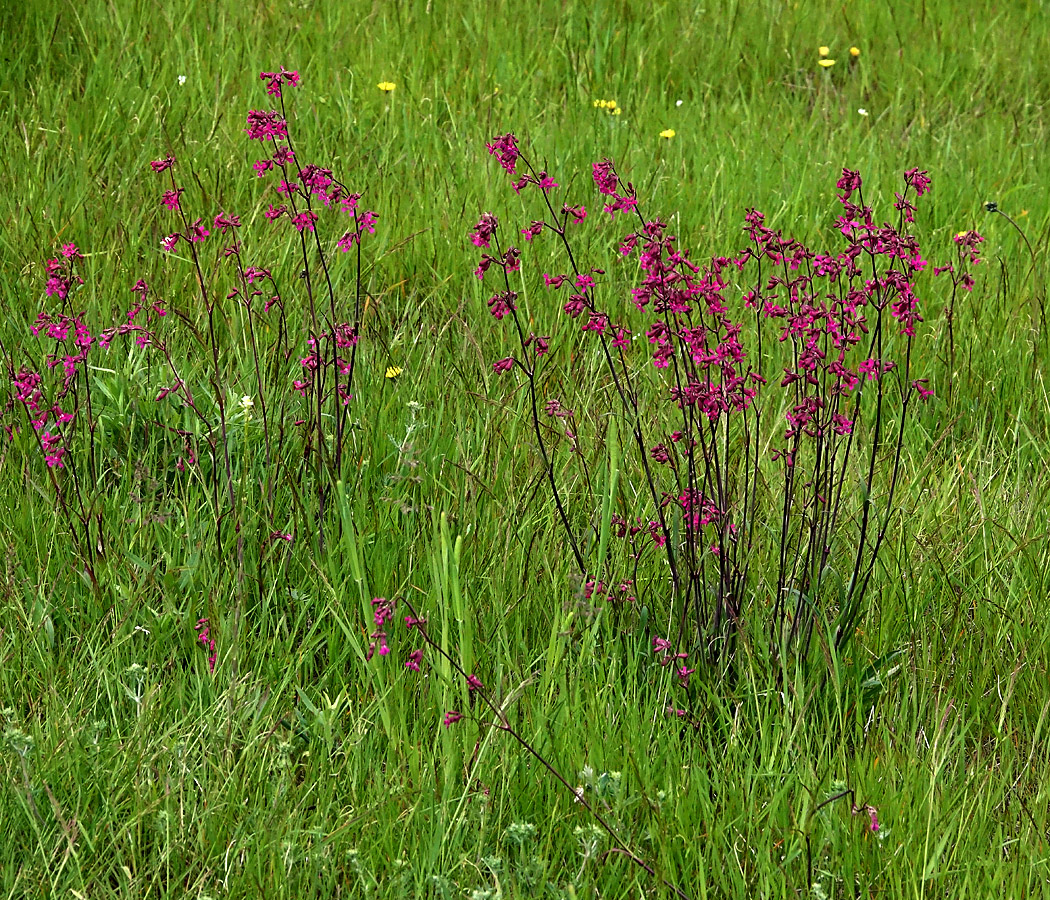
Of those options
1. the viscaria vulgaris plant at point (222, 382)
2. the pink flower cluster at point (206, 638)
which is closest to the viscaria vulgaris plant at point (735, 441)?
the viscaria vulgaris plant at point (222, 382)

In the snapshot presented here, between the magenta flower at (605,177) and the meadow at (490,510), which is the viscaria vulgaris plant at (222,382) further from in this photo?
the magenta flower at (605,177)

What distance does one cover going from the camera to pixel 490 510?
2541 millimetres

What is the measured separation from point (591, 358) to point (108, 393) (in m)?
1.20

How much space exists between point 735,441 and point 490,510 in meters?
0.70

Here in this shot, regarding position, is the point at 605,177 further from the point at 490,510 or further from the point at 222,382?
the point at 222,382

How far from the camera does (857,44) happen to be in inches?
204

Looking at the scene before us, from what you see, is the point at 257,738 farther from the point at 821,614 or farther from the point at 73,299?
the point at 73,299

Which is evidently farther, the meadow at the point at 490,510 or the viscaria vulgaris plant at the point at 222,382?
the viscaria vulgaris plant at the point at 222,382

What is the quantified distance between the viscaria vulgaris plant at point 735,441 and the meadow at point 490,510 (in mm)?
17

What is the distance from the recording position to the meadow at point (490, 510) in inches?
72.9

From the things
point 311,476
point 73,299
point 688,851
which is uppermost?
point 73,299

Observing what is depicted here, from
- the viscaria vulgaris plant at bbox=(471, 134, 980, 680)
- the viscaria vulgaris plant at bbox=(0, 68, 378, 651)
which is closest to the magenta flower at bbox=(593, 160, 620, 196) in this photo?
the viscaria vulgaris plant at bbox=(471, 134, 980, 680)

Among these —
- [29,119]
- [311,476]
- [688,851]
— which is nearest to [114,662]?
[311,476]

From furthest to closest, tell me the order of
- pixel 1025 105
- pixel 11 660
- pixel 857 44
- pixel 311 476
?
pixel 857 44, pixel 1025 105, pixel 311 476, pixel 11 660
